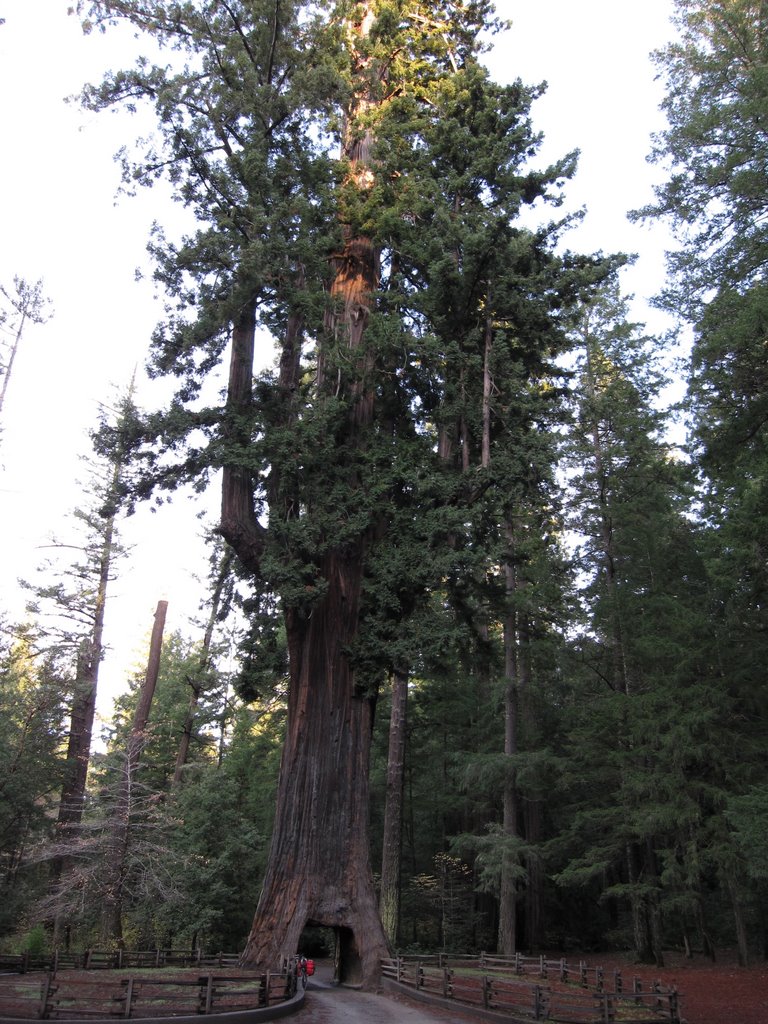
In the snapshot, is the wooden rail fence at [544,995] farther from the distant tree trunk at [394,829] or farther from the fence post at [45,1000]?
the fence post at [45,1000]

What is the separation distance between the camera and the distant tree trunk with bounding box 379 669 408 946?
1683 cm

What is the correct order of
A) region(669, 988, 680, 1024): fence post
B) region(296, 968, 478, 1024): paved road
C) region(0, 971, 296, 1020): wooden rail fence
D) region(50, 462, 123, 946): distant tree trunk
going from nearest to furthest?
1. region(0, 971, 296, 1020): wooden rail fence
2. region(296, 968, 478, 1024): paved road
3. region(669, 988, 680, 1024): fence post
4. region(50, 462, 123, 946): distant tree trunk

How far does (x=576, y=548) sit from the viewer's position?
22219mm

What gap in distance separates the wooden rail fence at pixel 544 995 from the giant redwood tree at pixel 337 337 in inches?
37.0

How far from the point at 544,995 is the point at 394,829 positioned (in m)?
8.36

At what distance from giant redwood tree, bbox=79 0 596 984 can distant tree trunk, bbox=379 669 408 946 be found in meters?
5.04

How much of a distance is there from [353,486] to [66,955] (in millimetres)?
9931

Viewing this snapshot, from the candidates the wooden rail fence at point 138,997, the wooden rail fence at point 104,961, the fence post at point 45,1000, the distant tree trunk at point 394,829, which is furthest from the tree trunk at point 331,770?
the distant tree trunk at point 394,829

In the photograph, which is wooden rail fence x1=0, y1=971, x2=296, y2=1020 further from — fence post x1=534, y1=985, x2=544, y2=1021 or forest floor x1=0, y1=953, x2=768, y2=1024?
fence post x1=534, y1=985, x2=544, y2=1021

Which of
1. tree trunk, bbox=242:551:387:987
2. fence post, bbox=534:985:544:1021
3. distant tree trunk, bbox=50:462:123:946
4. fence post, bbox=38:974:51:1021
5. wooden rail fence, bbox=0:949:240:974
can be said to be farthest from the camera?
distant tree trunk, bbox=50:462:123:946

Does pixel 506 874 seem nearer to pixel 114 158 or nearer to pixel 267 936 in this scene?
pixel 267 936

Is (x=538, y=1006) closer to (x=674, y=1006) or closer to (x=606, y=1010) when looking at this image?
(x=606, y=1010)

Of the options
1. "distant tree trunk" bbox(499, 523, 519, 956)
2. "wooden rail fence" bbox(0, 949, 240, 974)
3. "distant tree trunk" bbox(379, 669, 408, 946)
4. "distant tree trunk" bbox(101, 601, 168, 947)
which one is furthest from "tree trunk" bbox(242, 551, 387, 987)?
"distant tree trunk" bbox(101, 601, 168, 947)

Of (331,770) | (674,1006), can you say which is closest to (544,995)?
(674,1006)
